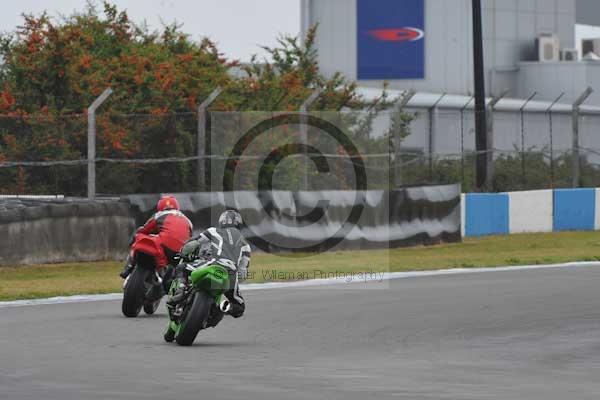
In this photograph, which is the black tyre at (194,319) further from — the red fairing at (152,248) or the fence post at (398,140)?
the fence post at (398,140)

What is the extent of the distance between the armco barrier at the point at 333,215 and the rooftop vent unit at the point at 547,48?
3253cm

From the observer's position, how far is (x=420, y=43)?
5772 centimetres

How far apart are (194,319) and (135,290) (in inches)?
110

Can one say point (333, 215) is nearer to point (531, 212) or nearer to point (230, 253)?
point (531, 212)

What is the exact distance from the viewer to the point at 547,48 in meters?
59.9

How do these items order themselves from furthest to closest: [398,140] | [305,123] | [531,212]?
1. [531,212]
2. [398,140]
3. [305,123]

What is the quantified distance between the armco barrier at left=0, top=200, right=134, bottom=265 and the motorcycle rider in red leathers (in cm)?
584

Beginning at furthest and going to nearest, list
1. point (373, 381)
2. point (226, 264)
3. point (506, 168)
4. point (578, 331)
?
point (506, 168) → point (578, 331) → point (226, 264) → point (373, 381)

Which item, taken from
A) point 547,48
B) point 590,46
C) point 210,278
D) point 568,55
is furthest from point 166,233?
point 590,46

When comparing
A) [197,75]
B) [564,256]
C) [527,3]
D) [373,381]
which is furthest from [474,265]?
[527,3]

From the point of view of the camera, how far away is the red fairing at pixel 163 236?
1588 centimetres

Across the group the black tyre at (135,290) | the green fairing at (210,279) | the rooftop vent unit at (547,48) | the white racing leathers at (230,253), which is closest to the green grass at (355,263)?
the black tyre at (135,290)

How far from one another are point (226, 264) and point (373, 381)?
312cm

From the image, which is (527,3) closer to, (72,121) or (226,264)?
(72,121)
